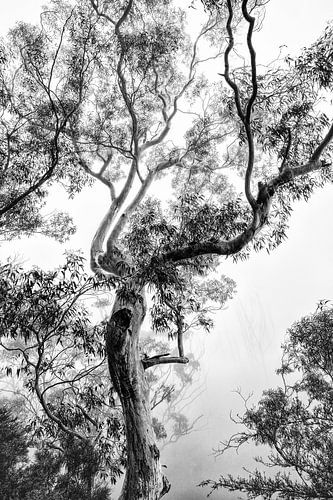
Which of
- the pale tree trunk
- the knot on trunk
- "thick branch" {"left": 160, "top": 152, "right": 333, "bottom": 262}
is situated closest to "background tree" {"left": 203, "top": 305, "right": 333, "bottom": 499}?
the pale tree trunk

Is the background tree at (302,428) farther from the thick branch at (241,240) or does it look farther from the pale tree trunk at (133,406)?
the thick branch at (241,240)

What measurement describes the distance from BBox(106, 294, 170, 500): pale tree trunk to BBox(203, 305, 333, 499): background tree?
9.85ft

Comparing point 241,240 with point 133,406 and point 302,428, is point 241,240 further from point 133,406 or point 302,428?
point 302,428

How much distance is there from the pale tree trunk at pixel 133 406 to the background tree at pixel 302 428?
3.00m

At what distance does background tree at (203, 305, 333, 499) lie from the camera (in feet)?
17.3

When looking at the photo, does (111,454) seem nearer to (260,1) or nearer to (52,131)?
(52,131)

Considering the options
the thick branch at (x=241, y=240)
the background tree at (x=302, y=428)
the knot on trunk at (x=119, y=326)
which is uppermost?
the thick branch at (x=241, y=240)

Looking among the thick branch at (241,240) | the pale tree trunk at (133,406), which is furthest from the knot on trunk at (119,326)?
the thick branch at (241,240)

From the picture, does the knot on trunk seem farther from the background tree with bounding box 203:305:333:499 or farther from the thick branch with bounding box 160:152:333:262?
the background tree with bounding box 203:305:333:499

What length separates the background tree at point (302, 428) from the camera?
527cm

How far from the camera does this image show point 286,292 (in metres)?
72.1

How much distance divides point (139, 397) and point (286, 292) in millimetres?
75736

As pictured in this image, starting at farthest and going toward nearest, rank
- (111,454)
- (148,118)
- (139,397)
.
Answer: (148,118) → (111,454) → (139,397)

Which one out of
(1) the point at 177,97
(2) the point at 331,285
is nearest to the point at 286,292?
(2) the point at 331,285
